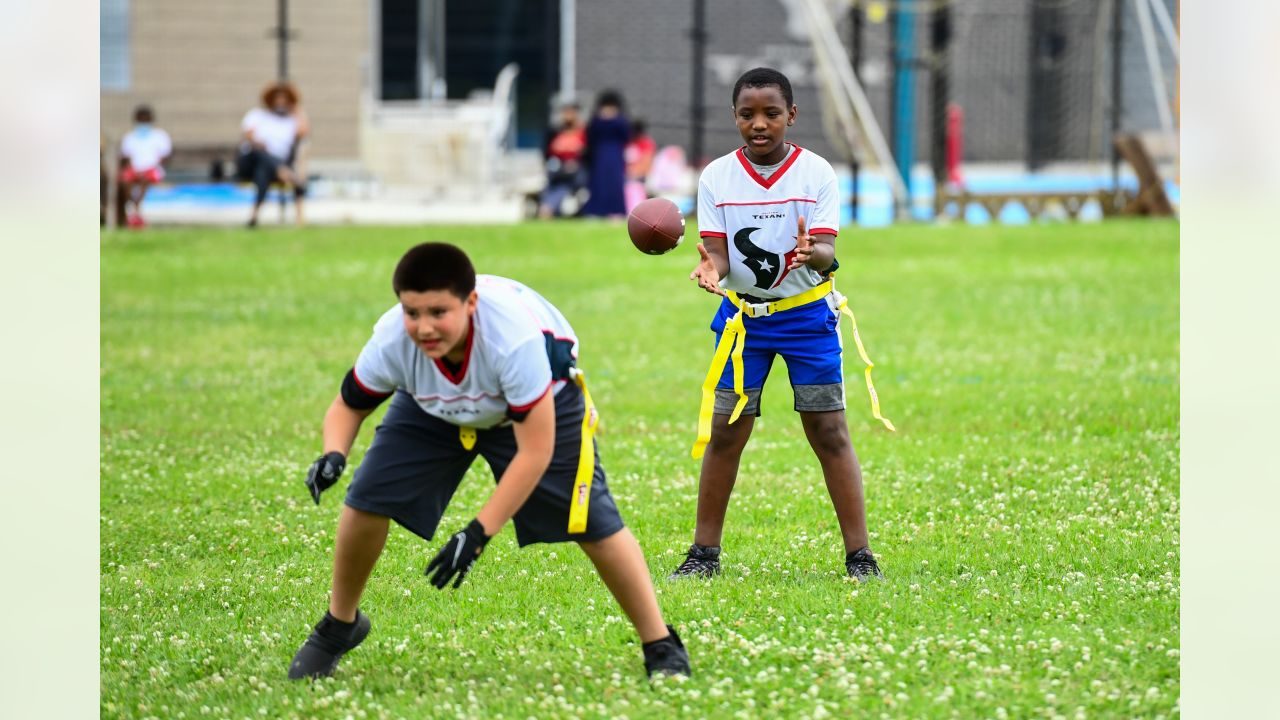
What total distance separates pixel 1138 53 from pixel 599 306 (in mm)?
16723

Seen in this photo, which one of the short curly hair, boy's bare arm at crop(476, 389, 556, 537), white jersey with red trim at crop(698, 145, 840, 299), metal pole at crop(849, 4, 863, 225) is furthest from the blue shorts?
metal pole at crop(849, 4, 863, 225)

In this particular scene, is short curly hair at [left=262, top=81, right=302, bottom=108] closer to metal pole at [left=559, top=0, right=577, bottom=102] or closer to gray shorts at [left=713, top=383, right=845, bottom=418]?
metal pole at [left=559, top=0, right=577, bottom=102]

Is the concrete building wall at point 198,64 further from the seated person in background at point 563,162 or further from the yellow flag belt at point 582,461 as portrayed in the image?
the yellow flag belt at point 582,461

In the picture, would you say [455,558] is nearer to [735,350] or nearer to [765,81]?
[735,350]

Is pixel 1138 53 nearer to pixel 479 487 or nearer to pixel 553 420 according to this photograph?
pixel 479 487

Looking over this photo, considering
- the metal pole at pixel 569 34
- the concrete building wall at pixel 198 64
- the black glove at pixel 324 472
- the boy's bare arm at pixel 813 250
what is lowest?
the black glove at pixel 324 472

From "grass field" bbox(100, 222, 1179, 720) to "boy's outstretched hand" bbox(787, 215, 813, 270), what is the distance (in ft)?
3.97

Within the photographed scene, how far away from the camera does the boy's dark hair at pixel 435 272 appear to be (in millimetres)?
4598

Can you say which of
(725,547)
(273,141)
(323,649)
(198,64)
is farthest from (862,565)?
(198,64)

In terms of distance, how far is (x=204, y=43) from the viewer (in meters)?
30.2

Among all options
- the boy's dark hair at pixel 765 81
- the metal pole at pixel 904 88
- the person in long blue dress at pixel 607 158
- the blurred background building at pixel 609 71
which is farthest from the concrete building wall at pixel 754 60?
the boy's dark hair at pixel 765 81

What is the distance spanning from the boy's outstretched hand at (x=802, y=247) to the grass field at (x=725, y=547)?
1.21m
